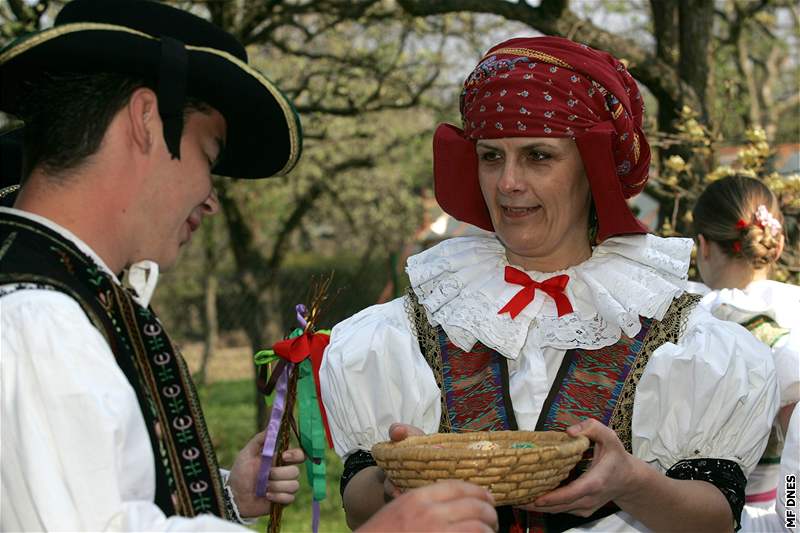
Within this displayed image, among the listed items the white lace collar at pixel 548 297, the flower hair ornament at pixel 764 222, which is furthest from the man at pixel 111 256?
the flower hair ornament at pixel 764 222

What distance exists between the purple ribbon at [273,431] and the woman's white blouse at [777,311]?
168 centimetres

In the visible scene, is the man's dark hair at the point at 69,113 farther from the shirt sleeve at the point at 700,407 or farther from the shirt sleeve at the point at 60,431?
the shirt sleeve at the point at 700,407

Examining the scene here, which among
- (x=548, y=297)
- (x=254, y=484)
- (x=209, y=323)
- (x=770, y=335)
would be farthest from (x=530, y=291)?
(x=209, y=323)

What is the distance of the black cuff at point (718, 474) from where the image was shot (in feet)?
8.05

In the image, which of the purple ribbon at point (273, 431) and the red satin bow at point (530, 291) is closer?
the purple ribbon at point (273, 431)

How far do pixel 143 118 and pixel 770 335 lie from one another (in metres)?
2.57

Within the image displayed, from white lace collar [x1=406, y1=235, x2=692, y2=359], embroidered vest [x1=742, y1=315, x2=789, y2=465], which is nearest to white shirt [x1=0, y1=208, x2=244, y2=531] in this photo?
white lace collar [x1=406, y1=235, x2=692, y2=359]

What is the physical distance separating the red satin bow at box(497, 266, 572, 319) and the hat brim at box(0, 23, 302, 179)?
33.9 inches

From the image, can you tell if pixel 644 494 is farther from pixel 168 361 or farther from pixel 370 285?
pixel 370 285

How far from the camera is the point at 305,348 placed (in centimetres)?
260

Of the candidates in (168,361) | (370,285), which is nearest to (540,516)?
(168,361)

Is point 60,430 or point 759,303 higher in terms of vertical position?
point 60,430

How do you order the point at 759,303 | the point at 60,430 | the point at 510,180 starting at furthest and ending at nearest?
1. the point at 759,303
2. the point at 510,180
3. the point at 60,430

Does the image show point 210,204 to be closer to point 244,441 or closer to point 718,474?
point 718,474
